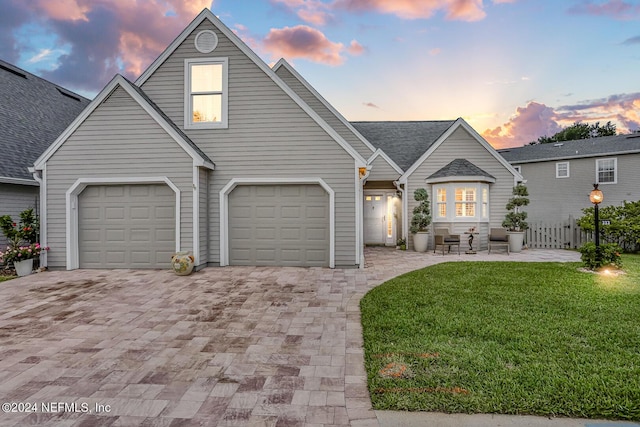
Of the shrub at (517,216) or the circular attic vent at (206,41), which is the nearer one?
the circular attic vent at (206,41)

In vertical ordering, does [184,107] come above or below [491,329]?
above

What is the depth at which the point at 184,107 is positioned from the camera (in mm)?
9391

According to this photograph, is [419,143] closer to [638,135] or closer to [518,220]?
[518,220]

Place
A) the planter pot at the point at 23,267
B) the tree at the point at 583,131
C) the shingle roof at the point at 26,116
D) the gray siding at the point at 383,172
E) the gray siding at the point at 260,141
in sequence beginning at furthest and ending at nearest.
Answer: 1. the tree at the point at 583,131
2. the gray siding at the point at 383,172
3. the shingle roof at the point at 26,116
4. the gray siding at the point at 260,141
5. the planter pot at the point at 23,267

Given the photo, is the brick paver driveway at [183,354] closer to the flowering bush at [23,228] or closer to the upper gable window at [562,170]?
the flowering bush at [23,228]

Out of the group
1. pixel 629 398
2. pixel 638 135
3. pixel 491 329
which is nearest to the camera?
pixel 629 398

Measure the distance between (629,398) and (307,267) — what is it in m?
7.12

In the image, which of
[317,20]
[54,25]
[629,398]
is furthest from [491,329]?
[54,25]

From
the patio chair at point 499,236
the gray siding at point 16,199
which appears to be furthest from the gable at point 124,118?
the patio chair at point 499,236

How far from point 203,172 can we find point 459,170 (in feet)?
31.6

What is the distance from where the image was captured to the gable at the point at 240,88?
29.9ft

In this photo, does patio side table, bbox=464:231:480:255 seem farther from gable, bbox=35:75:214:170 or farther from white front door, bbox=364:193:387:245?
gable, bbox=35:75:214:170

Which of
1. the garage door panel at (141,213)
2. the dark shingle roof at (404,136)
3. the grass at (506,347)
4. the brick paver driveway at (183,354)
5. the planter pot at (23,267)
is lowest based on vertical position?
the brick paver driveway at (183,354)

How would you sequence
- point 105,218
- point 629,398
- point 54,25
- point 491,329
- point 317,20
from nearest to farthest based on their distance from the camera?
1. point 629,398
2. point 491,329
3. point 105,218
4. point 317,20
5. point 54,25
